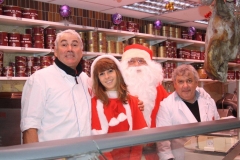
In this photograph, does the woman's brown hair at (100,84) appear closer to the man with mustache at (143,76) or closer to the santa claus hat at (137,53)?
the man with mustache at (143,76)

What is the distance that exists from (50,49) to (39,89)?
2630mm

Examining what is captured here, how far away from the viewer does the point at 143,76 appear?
3.84 m

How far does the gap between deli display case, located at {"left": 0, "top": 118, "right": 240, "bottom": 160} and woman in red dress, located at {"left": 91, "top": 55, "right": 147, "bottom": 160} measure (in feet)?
2.72

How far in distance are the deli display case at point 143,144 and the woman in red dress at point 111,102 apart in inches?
32.7

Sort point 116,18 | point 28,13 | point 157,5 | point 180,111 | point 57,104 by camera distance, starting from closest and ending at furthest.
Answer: point 57,104
point 180,111
point 28,13
point 116,18
point 157,5

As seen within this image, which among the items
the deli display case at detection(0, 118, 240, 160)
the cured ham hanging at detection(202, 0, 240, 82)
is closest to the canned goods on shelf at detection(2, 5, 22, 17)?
the deli display case at detection(0, 118, 240, 160)

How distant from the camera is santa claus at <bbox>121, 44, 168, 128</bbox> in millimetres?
3689

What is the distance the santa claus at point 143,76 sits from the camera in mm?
3689

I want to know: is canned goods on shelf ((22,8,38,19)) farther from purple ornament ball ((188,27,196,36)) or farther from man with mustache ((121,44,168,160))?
purple ornament ball ((188,27,196,36))

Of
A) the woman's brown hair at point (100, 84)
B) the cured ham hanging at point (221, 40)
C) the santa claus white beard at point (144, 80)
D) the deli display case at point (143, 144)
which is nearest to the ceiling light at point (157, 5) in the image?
the santa claus white beard at point (144, 80)

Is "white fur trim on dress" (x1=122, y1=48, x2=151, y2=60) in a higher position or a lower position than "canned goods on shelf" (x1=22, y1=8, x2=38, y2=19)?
lower

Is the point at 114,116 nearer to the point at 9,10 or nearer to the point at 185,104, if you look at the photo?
the point at 185,104

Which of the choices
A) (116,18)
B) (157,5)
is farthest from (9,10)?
(157,5)

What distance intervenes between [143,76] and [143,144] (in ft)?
8.35
